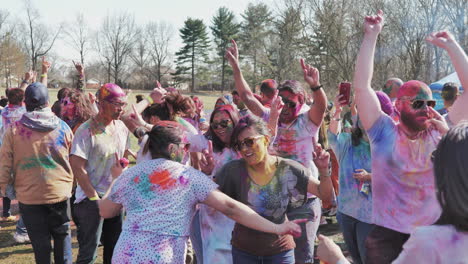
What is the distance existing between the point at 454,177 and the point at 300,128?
111 inches

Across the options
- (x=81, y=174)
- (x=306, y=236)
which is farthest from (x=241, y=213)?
(x=81, y=174)

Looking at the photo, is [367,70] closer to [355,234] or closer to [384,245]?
[384,245]

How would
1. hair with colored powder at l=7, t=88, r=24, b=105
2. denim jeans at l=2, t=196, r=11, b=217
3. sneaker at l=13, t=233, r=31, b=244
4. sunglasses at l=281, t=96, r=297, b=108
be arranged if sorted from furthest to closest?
denim jeans at l=2, t=196, r=11, b=217 → hair with colored powder at l=7, t=88, r=24, b=105 → sneaker at l=13, t=233, r=31, b=244 → sunglasses at l=281, t=96, r=297, b=108

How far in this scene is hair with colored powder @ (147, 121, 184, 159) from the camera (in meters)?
2.93

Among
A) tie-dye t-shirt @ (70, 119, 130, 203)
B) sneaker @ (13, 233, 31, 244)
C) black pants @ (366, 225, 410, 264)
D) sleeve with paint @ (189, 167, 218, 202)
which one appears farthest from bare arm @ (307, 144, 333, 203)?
sneaker @ (13, 233, 31, 244)

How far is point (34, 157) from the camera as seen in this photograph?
14.8 feet

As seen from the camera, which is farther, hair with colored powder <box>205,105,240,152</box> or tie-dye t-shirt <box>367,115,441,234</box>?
hair with colored powder <box>205,105,240,152</box>

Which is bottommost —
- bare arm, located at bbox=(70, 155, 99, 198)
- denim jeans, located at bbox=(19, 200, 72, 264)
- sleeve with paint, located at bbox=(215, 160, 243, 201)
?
denim jeans, located at bbox=(19, 200, 72, 264)

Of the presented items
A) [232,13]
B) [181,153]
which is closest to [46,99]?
[181,153]

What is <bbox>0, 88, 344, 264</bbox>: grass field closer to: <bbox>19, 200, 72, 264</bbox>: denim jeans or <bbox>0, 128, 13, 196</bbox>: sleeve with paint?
<bbox>19, 200, 72, 264</bbox>: denim jeans

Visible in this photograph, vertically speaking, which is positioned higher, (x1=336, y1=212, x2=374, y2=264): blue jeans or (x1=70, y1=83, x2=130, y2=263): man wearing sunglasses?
(x1=70, y1=83, x2=130, y2=263): man wearing sunglasses

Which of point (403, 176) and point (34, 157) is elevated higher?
point (403, 176)

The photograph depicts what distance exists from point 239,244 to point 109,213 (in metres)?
0.97

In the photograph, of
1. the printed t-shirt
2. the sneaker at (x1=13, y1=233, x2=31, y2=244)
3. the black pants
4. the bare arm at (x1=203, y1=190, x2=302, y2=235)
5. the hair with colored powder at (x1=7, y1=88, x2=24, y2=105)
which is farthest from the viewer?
the hair with colored powder at (x1=7, y1=88, x2=24, y2=105)
